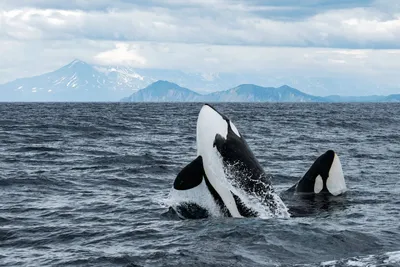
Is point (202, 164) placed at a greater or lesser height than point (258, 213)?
greater

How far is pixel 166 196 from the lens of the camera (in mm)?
15062

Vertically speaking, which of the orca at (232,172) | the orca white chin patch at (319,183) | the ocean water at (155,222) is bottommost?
the ocean water at (155,222)

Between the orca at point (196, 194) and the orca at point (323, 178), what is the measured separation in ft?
11.5

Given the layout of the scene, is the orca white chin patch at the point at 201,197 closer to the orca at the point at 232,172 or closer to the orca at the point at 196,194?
the orca at the point at 196,194

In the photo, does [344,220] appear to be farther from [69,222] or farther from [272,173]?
[272,173]

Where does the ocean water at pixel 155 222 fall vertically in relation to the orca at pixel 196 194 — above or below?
below

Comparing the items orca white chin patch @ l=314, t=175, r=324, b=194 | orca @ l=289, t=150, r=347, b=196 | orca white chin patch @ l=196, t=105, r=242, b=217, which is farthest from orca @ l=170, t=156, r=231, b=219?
orca white chin patch @ l=314, t=175, r=324, b=194

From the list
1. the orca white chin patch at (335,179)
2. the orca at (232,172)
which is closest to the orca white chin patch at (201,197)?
the orca at (232,172)

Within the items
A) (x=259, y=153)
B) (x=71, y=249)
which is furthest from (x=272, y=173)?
(x=71, y=249)

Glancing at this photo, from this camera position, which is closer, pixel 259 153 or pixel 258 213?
pixel 258 213

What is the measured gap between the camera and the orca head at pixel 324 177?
14727 mm

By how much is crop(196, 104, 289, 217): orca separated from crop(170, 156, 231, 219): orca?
12cm

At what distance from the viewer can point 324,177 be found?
48.7 ft

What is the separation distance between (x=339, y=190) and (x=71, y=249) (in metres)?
7.62
